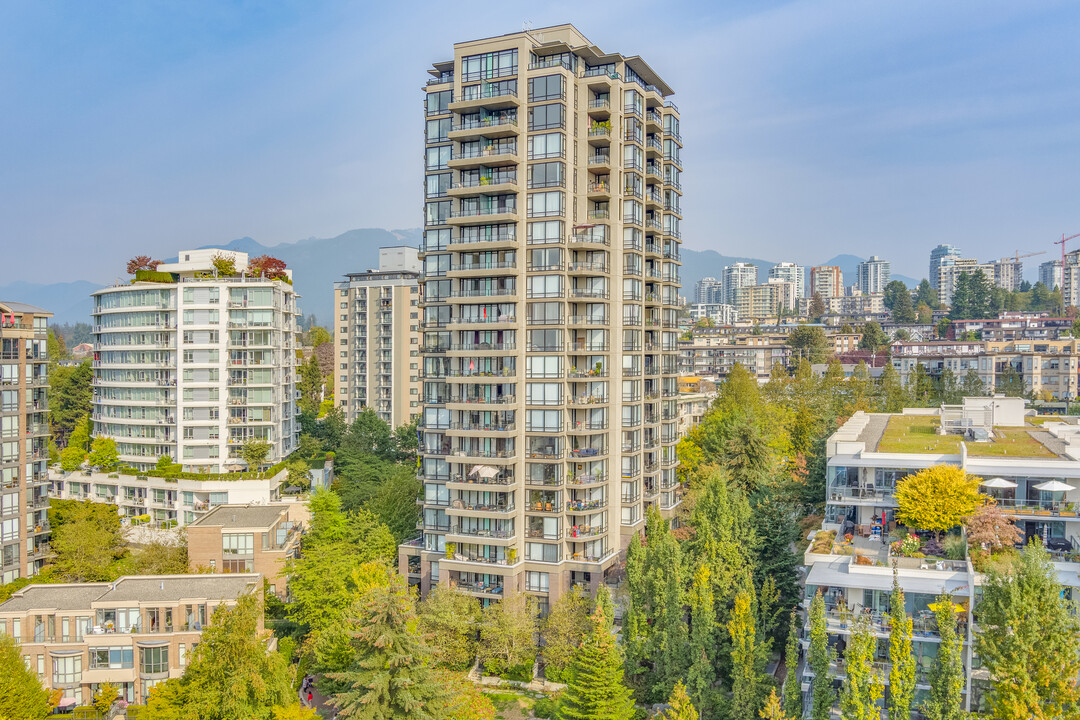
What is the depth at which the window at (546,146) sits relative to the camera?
1998 inches

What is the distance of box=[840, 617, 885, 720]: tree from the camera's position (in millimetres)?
28250

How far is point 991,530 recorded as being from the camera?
3375cm

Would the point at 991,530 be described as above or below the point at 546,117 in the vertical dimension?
below

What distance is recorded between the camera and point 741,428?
217ft

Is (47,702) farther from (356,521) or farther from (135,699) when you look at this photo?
(356,521)

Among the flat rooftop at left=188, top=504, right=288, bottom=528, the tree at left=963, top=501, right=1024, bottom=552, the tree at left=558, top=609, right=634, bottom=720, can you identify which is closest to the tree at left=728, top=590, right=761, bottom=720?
the tree at left=558, top=609, right=634, bottom=720

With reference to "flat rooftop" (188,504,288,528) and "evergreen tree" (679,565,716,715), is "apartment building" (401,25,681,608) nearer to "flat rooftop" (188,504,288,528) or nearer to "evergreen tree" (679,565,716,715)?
"flat rooftop" (188,504,288,528)

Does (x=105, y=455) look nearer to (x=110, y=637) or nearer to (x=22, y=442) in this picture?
Result: (x=22, y=442)

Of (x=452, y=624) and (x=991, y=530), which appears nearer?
(x=991, y=530)

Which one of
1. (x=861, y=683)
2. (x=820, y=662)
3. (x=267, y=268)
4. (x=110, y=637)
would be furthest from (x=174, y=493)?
(x=861, y=683)

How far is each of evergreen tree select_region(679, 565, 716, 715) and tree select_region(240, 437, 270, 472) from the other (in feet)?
134

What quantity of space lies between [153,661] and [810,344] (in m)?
119

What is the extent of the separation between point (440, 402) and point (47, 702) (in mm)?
27065

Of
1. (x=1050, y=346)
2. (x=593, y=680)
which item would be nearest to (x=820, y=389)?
(x=1050, y=346)
